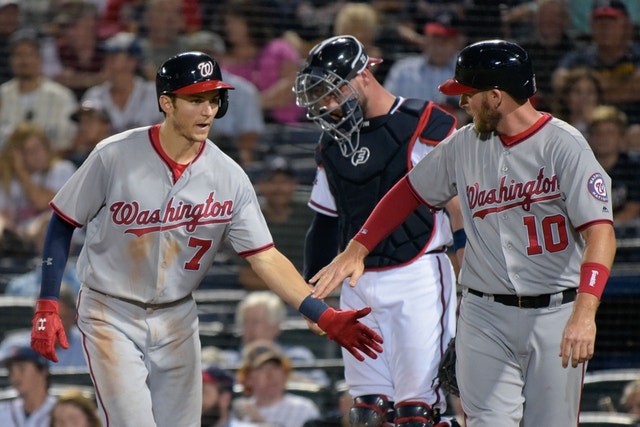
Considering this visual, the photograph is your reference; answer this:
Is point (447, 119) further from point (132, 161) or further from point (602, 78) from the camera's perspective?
point (602, 78)

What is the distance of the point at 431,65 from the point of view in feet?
26.8

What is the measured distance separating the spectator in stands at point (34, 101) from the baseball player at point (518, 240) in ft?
16.4

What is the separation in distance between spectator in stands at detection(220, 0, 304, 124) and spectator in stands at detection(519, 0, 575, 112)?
5.50 feet

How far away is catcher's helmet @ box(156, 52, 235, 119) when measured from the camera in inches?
162

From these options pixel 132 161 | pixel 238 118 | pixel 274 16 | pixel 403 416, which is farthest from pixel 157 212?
pixel 274 16

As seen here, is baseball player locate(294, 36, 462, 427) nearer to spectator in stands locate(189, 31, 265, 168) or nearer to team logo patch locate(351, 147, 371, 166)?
team logo patch locate(351, 147, 371, 166)

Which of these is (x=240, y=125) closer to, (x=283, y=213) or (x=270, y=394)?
(x=283, y=213)

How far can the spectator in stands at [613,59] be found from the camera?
791 cm

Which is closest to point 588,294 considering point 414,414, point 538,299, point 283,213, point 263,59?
point 538,299

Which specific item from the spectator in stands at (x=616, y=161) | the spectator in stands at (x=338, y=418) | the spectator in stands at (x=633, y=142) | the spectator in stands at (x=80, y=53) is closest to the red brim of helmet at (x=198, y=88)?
the spectator in stands at (x=338, y=418)

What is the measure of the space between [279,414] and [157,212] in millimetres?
2547

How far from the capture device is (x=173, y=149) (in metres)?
4.24

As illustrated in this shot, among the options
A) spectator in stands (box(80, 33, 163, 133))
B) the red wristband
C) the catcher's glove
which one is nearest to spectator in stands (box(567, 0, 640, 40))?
spectator in stands (box(80, 33, 163, 133))

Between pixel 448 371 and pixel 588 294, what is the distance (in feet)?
2.94
